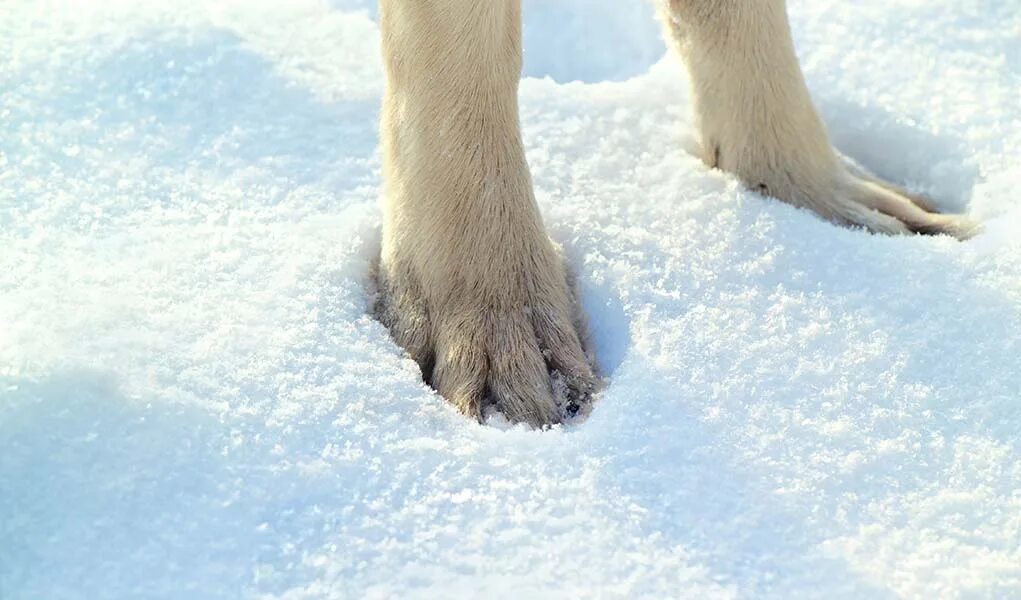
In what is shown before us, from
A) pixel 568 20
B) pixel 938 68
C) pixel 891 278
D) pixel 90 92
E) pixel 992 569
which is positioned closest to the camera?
pixel 992 569

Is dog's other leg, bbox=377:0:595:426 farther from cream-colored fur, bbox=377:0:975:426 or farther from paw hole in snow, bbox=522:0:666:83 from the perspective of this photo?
paw hole in snow, bbox=522:0:666:83

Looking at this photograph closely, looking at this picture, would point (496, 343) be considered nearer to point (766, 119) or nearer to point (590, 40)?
point (766, 119)

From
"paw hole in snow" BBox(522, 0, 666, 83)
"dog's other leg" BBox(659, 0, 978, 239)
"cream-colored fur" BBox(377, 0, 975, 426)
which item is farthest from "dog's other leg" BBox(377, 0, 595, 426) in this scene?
"paw hole in snow" BBox(522, 0, 666, 83)

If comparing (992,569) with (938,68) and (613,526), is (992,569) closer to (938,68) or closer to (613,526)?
(613,526)

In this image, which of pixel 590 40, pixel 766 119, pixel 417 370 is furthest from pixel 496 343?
pixel 590 40

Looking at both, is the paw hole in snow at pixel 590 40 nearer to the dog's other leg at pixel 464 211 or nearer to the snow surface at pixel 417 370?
the snow surface at pixel 417 370

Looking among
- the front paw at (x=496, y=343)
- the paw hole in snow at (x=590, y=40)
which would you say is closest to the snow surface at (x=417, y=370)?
the front paw at (x=496, y=343)

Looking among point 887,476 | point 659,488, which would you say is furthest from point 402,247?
point 887,476
